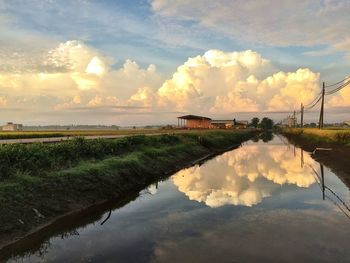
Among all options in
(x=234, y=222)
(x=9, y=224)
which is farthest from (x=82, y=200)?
(x=234, y=222)

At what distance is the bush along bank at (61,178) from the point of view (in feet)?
46.5

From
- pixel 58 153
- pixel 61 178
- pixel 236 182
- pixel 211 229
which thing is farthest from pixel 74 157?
pixel 211 229

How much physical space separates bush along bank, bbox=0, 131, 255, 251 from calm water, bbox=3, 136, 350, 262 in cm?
113

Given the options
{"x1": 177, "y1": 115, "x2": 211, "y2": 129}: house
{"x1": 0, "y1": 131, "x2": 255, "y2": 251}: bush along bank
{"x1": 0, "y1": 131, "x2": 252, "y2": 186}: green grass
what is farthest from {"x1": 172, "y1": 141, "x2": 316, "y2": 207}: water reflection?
{"x1": 177, "y1": 115, "x2": 211, "y2": 129}: house

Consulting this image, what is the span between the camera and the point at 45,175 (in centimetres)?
1803

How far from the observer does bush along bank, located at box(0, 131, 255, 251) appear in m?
14.2

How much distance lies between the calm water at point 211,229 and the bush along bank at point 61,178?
113cm

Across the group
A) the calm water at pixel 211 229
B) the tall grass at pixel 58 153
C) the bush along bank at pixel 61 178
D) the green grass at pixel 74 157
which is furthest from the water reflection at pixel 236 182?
the tall grass at pixel 58 153

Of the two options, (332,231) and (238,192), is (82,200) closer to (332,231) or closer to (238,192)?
(238,192)

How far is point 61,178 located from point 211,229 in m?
8.13

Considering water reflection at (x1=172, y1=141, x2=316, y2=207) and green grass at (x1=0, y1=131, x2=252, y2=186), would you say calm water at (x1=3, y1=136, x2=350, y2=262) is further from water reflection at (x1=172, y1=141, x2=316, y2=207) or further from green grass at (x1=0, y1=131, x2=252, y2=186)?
green grass at (x1=0, y1=131, x2=252, y2=186)

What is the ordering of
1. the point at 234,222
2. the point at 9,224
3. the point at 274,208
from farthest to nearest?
the point at 274,208 < the point at 234,222 < the point at 9,224

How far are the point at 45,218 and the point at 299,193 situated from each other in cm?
1335

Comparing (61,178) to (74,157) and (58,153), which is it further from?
(74,157)
